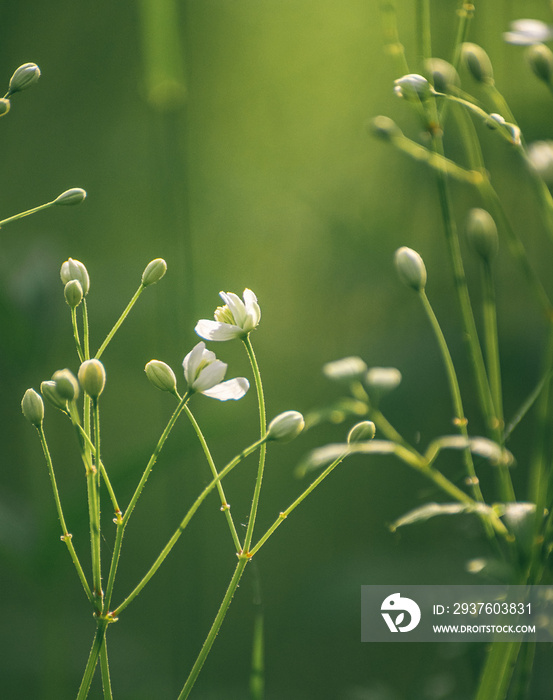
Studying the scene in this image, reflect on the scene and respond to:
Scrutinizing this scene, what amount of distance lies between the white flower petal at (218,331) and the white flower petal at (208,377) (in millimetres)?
22

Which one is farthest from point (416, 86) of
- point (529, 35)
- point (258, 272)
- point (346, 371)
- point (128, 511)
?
point (258, 272)

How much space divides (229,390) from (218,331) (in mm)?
37

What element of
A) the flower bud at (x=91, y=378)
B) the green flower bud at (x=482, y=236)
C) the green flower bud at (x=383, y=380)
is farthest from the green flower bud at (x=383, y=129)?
the flower bud at (x=91, y=378)

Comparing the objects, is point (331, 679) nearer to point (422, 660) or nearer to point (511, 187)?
point (422, 660)

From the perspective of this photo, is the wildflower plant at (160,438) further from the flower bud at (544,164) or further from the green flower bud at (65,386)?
the flower bud at (544,164)

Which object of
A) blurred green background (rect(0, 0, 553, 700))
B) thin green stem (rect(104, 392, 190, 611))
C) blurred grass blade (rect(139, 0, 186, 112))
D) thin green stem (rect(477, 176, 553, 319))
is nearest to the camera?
thin green stem (rect(104, 392, 190, 611))

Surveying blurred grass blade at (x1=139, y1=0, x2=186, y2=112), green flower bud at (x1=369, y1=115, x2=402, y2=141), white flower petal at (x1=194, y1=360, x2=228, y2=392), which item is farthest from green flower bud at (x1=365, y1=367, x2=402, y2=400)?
blurred grass blade at (x1=139, y1=0, x2=186, y2=112)

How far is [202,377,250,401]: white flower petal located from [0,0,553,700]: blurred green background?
1.22 ft

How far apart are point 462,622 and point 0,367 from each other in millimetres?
635

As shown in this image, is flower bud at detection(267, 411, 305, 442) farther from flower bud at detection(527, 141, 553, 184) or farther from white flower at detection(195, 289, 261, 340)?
flower bud at detection(527, 141, 553, 184)

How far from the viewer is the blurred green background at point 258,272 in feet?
2.67

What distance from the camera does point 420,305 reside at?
0.99 metres

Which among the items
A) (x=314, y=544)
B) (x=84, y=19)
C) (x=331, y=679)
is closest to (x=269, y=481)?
(x=314, y=544)

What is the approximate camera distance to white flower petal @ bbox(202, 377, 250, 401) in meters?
0.36
